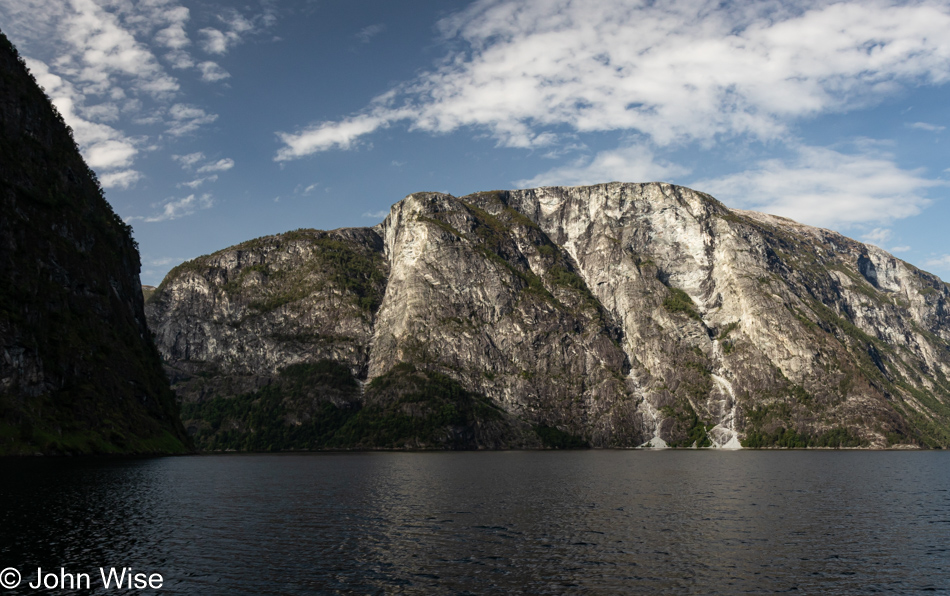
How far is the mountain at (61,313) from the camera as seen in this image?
111 metres

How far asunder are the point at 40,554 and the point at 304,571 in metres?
18.1

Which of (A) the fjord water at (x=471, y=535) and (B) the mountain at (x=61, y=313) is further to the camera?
(B) the mountain at (x=61, y=313)

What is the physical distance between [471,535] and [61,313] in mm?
114409

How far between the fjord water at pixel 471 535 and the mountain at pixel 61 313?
1787 cm

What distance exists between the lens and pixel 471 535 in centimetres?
5462

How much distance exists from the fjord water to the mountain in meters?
17.9

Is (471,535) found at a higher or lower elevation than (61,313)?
lower

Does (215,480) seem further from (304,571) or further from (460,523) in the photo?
(304,571)

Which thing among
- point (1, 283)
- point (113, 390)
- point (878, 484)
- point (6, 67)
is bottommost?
point (878, 484)

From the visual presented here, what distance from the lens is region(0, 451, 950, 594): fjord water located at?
40.1m

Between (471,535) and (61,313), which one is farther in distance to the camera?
(61,313)

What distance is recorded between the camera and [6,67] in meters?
149

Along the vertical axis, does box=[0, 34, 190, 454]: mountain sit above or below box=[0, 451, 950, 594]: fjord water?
above

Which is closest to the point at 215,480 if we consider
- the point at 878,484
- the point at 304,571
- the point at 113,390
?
the point at 113,390
